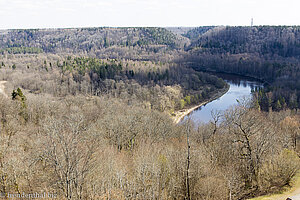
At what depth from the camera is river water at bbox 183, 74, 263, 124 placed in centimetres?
5436

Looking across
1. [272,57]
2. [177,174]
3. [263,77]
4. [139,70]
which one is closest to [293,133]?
[177,174]

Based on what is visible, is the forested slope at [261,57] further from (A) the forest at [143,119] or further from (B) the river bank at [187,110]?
(B) the river bank at [187,110]

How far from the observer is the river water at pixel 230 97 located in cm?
5436

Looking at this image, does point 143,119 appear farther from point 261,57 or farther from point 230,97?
point 261,57

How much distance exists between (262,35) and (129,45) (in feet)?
275

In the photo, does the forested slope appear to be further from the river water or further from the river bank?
the river bank

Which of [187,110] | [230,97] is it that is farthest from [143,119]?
[230,97]

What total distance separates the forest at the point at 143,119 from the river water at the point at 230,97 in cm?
393

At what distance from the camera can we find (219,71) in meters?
113

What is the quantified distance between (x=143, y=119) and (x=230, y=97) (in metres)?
44.6

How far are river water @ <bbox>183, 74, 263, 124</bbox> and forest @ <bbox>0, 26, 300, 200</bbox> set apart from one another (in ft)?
12.9

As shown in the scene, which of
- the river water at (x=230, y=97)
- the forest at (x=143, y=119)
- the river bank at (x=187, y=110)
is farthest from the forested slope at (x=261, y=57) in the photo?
the river bank at (x=187, y=110)

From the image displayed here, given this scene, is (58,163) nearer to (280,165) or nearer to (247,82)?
(280,165)

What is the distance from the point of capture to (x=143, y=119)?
3231 cm
